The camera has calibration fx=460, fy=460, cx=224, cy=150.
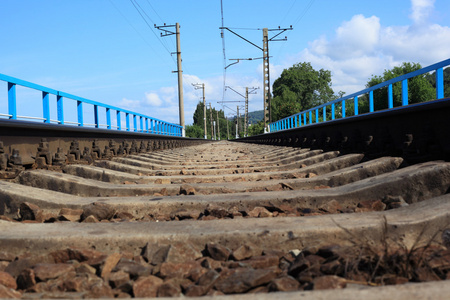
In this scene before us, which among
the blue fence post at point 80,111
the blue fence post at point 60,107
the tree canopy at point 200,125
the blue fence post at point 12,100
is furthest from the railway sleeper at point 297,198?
the tree canopy at point 200,125

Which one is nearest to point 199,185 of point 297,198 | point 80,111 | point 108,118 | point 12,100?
point 297,198

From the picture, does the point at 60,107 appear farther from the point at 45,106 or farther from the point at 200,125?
the point at 200,125

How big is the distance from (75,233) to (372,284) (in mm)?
1367

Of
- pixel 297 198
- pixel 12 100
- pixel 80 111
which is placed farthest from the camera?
pixel 80 111

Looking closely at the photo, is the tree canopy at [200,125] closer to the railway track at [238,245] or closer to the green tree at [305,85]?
the green tree at [305,85]

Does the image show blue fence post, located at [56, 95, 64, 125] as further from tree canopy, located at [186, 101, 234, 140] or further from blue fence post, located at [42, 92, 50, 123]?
tree canopy, located at [186, 101, 234, 140]

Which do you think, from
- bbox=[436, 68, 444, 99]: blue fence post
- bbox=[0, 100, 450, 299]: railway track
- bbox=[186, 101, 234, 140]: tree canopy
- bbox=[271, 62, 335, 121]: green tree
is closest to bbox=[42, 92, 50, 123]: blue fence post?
bbox=[0, 100, 450, 299]: railway track

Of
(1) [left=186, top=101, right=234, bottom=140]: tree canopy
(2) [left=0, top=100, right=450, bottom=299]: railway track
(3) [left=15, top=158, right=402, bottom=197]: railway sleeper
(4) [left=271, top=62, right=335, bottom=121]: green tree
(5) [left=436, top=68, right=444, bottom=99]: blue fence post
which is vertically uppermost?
(4) [left=271, top=62, right=335, bottom=121]: green tree

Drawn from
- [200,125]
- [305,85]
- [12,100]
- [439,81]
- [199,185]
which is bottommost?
[199,185]

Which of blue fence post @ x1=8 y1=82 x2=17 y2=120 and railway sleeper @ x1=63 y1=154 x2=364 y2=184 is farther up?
blue fence post @ x1=8 y1=82 x2=17 y2=120

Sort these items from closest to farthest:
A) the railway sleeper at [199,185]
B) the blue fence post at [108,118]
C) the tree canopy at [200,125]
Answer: the railway sleeper at [199,185]
the blue fence post at [108,118]
the tree canopy at [200,125]

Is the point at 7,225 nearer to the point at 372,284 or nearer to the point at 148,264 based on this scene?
the point at 148,264

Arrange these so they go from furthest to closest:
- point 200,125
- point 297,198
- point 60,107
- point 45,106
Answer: point 200,125
point 60,107
point 45,106
point 297,198

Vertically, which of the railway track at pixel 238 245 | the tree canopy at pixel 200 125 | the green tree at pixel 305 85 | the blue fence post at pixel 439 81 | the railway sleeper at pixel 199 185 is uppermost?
the green tree at pixel 305 85
